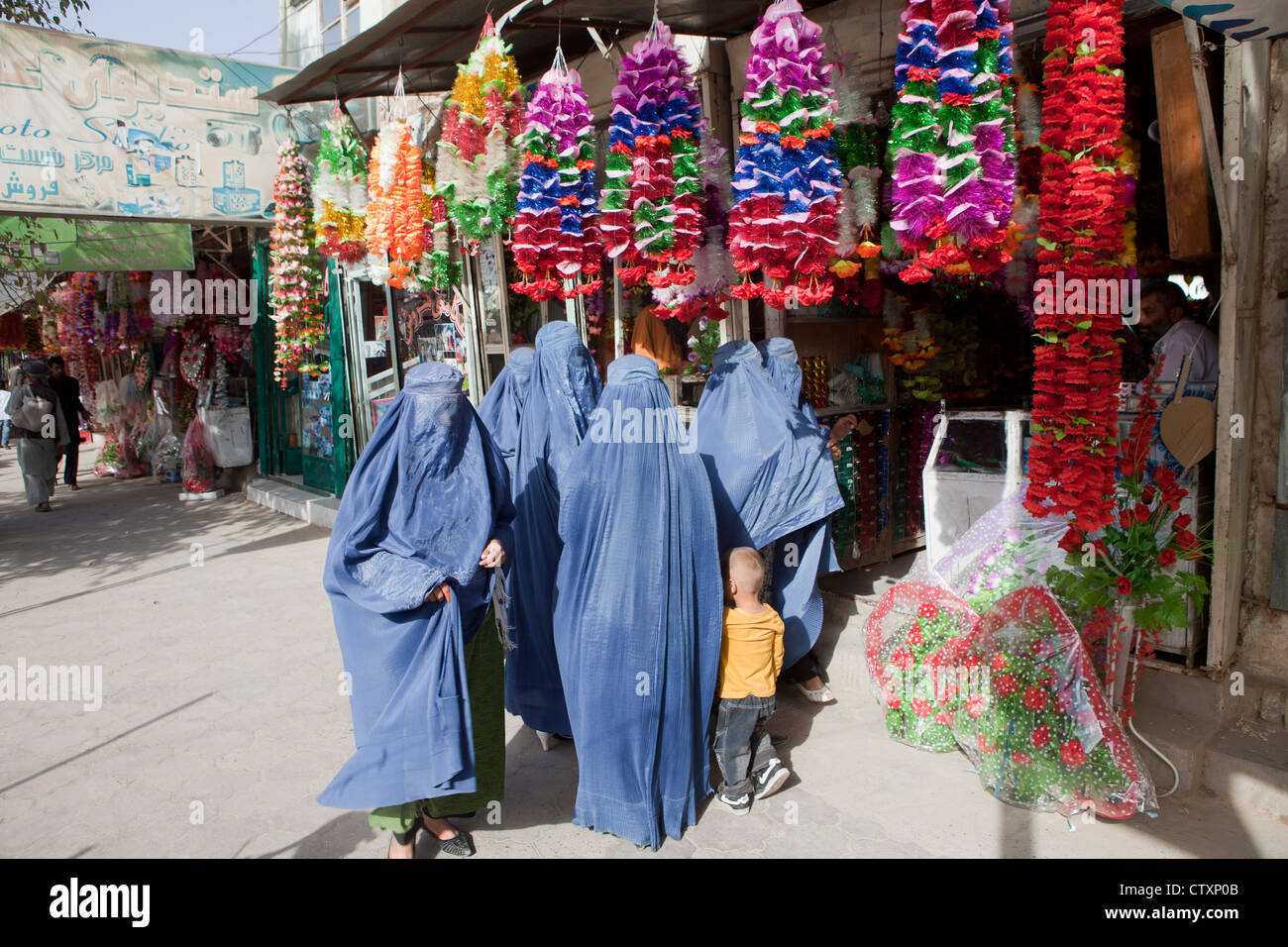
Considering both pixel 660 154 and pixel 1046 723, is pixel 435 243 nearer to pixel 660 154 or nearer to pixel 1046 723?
pixel 660 154

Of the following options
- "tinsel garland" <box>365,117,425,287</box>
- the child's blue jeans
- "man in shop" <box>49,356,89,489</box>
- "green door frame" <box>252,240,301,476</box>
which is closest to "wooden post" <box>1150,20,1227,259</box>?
the child's blue jeans

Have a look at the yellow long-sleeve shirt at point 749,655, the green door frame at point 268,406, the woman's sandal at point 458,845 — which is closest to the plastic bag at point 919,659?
the yellow long-sleeve shirt at point 749,655

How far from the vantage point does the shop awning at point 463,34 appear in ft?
15.1

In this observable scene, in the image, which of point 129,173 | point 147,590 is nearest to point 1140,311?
point 147,590

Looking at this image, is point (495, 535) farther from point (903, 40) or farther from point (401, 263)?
point (401, 263)

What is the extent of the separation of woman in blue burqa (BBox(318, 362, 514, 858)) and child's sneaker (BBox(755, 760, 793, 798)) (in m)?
1.03

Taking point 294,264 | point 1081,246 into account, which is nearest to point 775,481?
point 1081,246

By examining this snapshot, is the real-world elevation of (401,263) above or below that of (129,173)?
below

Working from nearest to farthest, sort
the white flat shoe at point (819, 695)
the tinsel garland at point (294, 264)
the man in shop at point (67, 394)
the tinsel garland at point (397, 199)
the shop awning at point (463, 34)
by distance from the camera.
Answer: the white flat shoe at point (819, 695) → the shop awning at point (463, 34) → the tinsel garland at point (397, 199) → the tinsel garland at point (294, 264) → the man in shop at point (67, 394)

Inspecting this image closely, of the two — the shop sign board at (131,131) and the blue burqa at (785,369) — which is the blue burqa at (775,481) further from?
the shop sign board at (131,131)

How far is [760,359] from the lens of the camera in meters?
4.30

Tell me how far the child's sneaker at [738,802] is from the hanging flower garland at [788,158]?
1920 millimetres
